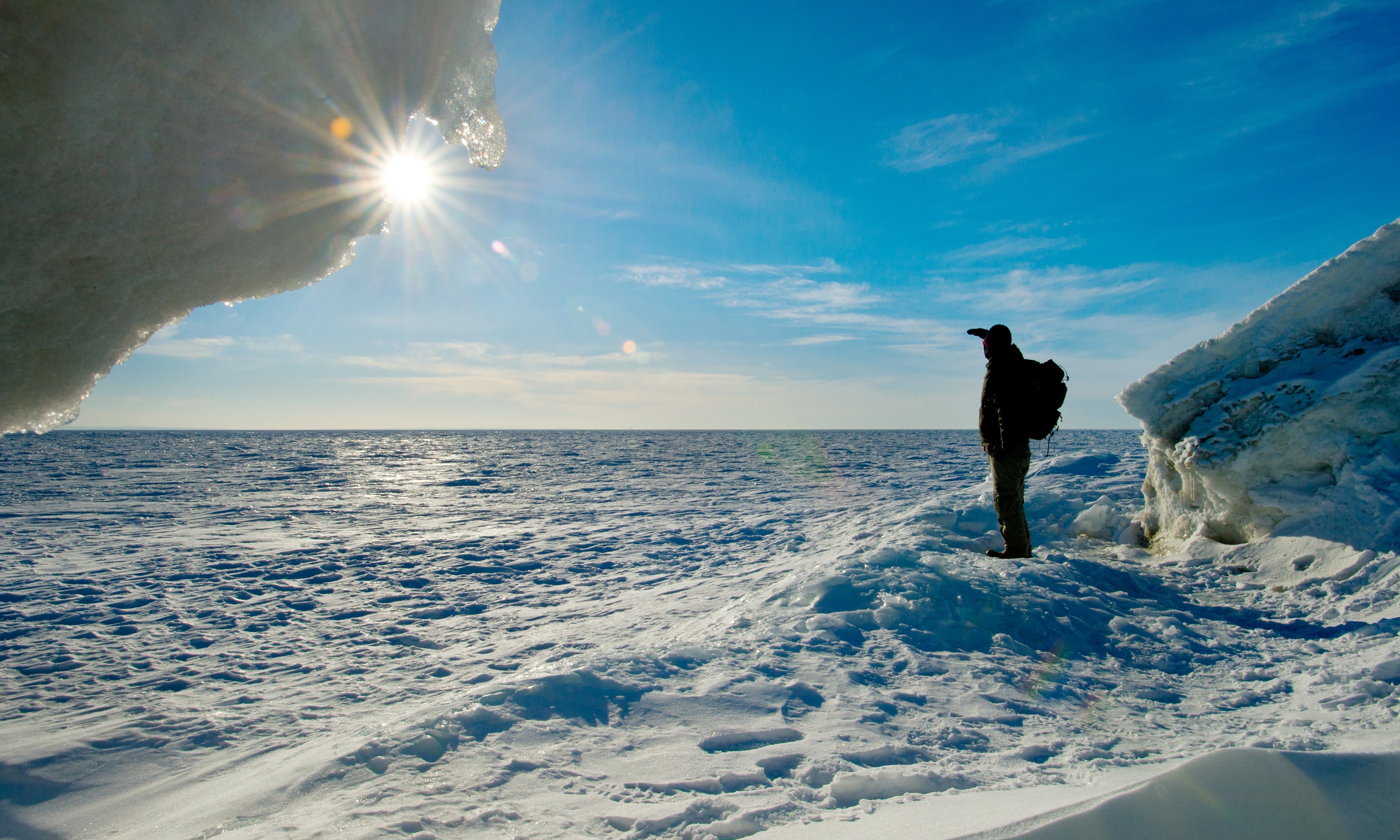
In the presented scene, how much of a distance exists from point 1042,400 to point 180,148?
576cm

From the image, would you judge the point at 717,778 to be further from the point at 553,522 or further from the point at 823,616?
the point at 553,522

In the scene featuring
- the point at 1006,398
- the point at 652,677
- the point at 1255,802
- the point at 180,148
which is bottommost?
the point at 652,677

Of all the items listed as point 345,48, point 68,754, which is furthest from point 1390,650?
point 68,754

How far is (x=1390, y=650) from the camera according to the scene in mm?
3010

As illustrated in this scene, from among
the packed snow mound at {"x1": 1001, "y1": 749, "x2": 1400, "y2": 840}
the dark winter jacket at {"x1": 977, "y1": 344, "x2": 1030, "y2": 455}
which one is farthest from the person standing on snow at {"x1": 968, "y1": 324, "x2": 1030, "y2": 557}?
the packed snow mound at {"x1": 1001, "y1": 749, "x2": 1400, "y2": 840}

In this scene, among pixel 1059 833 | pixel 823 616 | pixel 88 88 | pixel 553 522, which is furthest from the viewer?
pixel 553 522

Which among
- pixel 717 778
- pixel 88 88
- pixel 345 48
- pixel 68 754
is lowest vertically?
pixel 68 754

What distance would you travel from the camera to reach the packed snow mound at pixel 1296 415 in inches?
173

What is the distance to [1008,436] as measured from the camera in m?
5.39

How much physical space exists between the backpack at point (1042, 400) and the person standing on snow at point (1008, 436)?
1.8 inches

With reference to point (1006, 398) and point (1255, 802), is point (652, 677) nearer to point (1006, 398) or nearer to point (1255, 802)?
point (1255, 802)

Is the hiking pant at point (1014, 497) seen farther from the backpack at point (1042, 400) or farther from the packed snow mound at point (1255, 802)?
the packed snow mound at point (1255, 802)

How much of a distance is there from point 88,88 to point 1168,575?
6.62 metres

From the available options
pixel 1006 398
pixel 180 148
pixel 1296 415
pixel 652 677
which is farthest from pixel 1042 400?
pixel 180 148
